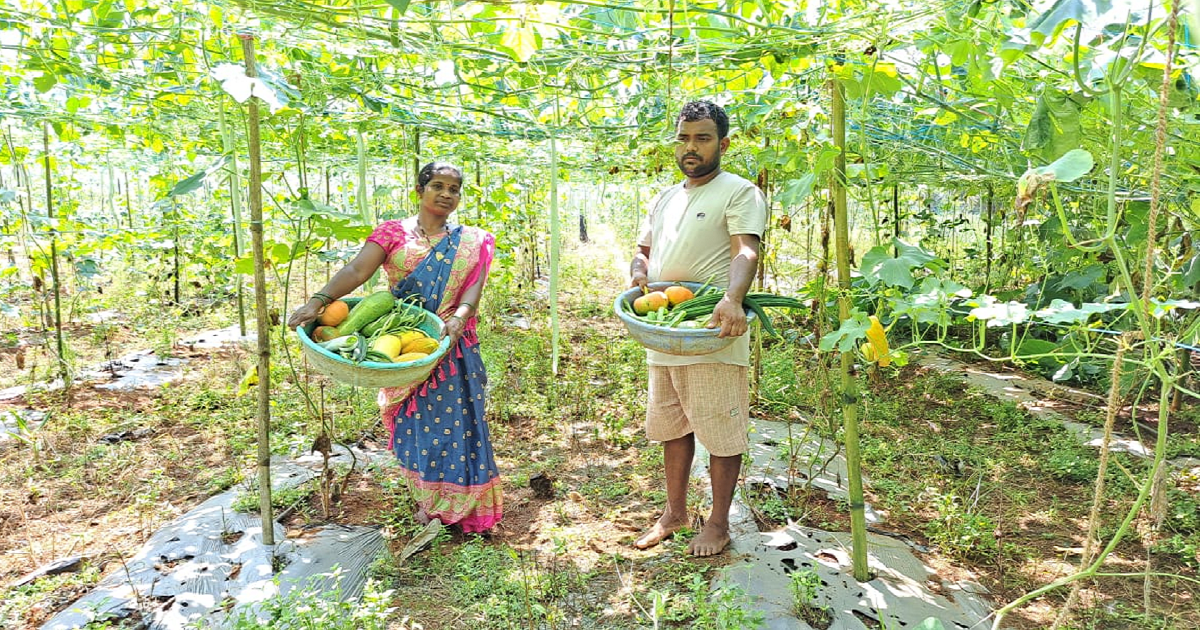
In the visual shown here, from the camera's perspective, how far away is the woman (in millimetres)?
2922

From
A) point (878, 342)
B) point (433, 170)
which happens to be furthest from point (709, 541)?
point (433, 170)

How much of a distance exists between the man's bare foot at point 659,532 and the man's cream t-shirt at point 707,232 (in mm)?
695

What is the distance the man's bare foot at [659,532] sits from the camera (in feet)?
9.30

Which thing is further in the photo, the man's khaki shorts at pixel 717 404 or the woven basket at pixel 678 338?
the man's khaki shorts at pixel 717 404

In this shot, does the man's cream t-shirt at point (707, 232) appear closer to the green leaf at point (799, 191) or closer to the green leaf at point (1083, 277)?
the green leaf at point (799, 191)

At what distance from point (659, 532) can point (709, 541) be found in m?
0.25

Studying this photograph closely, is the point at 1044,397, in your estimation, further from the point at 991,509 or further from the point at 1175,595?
the point at 1175,595

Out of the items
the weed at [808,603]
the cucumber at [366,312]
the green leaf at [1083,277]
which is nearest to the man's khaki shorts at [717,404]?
the weed at [808,603]

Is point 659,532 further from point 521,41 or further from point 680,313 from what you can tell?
point 521,41

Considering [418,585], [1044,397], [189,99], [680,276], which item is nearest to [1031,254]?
[1044,397]

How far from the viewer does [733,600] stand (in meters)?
2.23

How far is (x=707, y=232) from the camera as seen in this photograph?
262 cm

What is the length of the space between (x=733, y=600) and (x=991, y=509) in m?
1.83

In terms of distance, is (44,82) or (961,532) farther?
(44,82)
